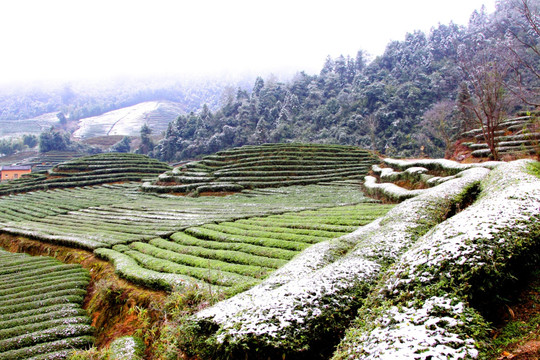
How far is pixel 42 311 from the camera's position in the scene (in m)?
10.7

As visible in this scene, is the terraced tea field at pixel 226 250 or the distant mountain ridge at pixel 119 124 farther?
the distant mountain ridge at pixel 119 124

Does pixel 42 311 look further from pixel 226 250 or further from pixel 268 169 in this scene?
pixel 268 169

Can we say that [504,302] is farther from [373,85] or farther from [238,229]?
[373,85]

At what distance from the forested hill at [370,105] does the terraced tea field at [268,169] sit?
18.0 m

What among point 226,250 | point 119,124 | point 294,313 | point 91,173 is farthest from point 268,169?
point 119,124

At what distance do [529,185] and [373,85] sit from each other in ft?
243

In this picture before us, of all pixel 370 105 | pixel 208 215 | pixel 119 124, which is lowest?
pixel 208 215

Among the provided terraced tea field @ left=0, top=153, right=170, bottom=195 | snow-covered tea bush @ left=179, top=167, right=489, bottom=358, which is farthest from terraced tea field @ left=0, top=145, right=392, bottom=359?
snow-covered tea bush @ left=179, top=167, right=489, bottom=358

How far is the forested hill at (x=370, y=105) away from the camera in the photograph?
199 feet

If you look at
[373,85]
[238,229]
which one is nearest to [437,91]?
[373,85]

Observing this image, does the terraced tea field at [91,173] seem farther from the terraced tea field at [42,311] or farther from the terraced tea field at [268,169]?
the terraced tea field at [42,311]

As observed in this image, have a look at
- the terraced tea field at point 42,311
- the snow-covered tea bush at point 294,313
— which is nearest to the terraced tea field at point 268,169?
the terraced tea field at point 42,311

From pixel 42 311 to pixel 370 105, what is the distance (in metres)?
75.1

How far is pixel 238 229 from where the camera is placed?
16656mm
